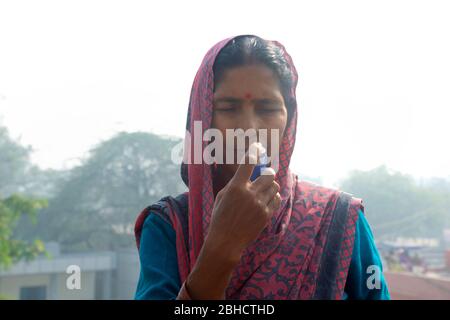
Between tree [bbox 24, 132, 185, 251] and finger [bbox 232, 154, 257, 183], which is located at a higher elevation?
finger [bbox 232, 154, 257, 183]

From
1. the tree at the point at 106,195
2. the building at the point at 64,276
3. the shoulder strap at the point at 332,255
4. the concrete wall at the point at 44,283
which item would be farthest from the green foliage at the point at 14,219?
the tree at the point at 106,195

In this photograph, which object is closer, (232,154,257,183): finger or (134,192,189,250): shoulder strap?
(232,154,257,183): finger

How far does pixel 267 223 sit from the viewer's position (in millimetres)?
834

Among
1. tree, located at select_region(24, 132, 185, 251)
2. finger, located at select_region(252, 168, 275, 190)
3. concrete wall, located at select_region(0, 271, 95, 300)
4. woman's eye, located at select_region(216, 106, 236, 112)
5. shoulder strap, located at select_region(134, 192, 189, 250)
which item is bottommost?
concrete wall, located at select_region(0, 271, 95, 300)

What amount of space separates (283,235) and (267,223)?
10 centimetres

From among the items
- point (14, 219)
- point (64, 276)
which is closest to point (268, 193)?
point (14, 219)

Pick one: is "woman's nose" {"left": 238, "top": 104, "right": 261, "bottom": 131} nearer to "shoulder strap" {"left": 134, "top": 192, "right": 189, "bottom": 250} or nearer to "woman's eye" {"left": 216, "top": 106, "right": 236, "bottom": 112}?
"woman's eye" {"left": 216, "top": 106, "right": 236, "bottom": 112}

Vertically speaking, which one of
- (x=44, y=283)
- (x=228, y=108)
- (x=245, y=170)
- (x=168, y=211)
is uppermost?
(x=228, y=108)

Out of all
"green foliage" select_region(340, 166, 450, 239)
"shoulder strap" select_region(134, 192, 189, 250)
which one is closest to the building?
"green foliage" select_region(340, 166, 450, 239)

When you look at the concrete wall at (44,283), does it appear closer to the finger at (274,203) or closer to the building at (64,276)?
the building at (64,276)

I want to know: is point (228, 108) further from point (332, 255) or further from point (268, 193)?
point (332, 255)

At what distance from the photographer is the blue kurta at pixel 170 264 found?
2.92 feet

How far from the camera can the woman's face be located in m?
0.93
